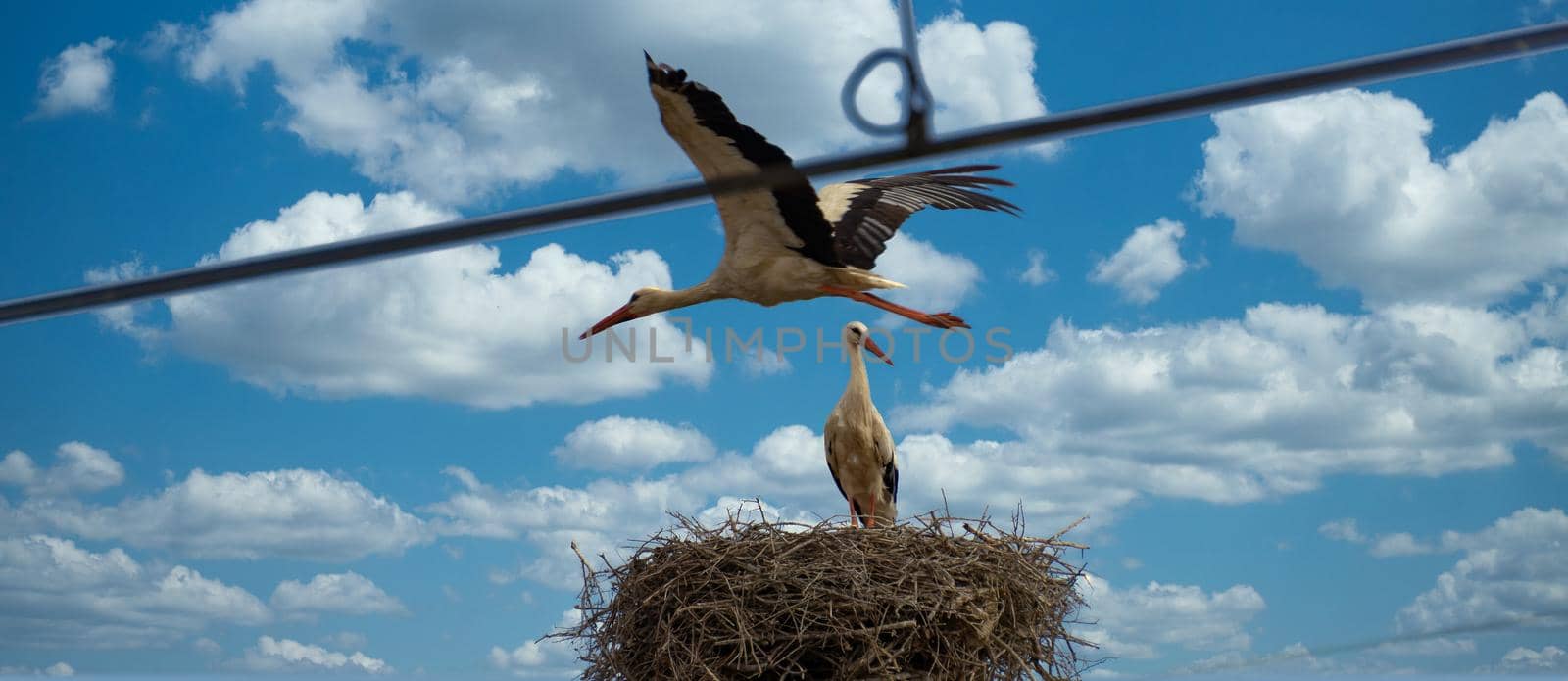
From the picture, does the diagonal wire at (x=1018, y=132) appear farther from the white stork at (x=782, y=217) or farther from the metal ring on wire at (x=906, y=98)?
the white stork at (x=782, y=217)

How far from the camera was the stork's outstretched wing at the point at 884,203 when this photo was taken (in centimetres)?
412

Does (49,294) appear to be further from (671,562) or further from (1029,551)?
(1029,551)

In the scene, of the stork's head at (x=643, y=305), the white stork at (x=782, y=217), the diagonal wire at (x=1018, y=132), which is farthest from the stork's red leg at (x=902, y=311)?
the diagonal wire at (x=1018, y=132)

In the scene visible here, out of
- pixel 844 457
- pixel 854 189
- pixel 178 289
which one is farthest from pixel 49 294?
pixel 854 189

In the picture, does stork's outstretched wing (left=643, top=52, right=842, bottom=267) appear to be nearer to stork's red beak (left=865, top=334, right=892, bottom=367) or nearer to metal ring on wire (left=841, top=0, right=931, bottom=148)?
stork's red beak (left=865, top=334, right=892, bottom=367)

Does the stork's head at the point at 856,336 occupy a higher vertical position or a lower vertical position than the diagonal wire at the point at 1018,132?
higher

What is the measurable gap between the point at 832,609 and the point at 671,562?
54 cm

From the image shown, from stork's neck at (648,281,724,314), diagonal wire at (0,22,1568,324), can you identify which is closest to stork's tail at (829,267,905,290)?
stork's neck at (648,281,724,314)

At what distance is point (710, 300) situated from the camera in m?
4.23

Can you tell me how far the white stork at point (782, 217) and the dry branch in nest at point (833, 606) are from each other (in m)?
0.79

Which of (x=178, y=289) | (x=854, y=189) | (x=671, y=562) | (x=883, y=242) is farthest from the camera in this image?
(x=854, y=189)

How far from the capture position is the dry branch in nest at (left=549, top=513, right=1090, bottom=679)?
11.1ft

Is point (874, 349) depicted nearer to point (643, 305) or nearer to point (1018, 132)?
point (643, 305)

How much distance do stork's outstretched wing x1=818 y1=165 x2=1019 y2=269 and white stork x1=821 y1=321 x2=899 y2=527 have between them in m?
0.28
